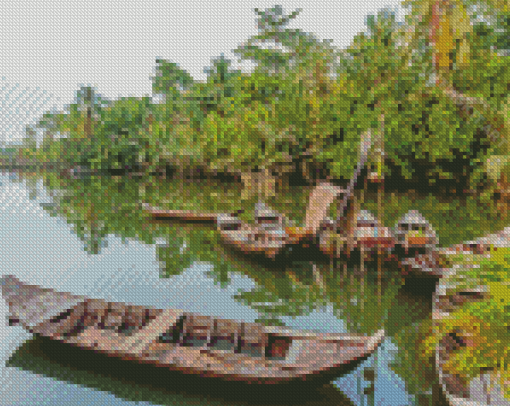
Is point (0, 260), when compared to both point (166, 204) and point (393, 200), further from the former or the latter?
point (393, 200)

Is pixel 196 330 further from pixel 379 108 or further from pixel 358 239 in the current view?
pixel 379 108

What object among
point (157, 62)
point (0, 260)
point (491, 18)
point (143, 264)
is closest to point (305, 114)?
point (491, 18)

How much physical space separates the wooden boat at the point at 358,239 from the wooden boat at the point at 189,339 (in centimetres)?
314

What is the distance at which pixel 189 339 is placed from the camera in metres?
4.87

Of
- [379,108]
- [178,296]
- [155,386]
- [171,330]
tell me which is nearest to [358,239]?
[178,296]

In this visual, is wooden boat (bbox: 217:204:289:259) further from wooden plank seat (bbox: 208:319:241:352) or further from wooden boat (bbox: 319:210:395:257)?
wooden plank seat (bbox: 208:319:241:352)

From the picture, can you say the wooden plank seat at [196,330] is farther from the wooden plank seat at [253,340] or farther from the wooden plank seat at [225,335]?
the wooden plank seat at [253,340]

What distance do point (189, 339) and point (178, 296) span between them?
7.21 feet

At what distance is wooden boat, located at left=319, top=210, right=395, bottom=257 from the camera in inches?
290

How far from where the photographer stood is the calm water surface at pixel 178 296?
4.51 metres

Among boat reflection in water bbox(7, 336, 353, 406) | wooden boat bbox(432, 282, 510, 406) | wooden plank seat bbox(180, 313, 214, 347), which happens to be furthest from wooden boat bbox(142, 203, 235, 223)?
wooden boat bbox(432, 282, 510, 406)

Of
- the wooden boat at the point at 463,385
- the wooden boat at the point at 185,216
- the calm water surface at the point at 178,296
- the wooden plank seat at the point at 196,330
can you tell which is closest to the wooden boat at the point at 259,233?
the calm water surface at the point at 178,296

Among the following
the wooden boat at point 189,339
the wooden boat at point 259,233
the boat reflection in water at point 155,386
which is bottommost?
the boat reflection in water at point 155,386

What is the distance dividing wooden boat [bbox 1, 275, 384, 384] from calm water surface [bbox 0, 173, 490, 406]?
286 mm
